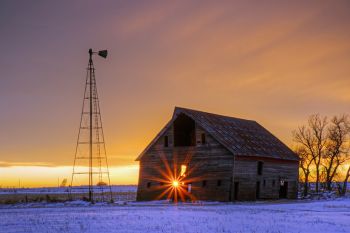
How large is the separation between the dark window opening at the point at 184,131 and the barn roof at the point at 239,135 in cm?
69

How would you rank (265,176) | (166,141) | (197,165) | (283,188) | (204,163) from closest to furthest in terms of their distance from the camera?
(204,163)
(197,165)
(166,141)
(265,176)
(283,188)

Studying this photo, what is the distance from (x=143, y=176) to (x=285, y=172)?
1509 centimetres

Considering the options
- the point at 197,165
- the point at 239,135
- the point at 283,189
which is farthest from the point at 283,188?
the point at 197,165

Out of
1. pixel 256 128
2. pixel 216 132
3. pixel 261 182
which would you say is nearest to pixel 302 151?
pixel 256 128

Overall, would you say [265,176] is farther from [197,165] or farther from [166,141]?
[166,141]

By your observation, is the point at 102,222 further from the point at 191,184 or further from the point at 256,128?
the point at 256,128

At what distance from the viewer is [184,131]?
50531 millimetres

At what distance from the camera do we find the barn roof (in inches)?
1891

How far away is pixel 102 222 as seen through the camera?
2494 cm

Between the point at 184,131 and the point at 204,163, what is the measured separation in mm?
4295

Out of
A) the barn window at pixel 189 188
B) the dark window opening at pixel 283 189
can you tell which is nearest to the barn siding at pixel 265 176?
the dark window opening at pixel 283 189

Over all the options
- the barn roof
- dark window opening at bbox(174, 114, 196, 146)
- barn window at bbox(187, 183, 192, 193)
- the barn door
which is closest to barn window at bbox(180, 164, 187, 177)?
barn window at bbox(187, 183, 192, 193)

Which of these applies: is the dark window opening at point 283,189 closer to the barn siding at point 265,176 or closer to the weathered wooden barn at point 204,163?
the barn siding at point 265,176

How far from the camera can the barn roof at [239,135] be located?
48.0 metres
